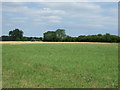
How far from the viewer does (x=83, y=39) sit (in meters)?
67.4

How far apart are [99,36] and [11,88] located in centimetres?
6211

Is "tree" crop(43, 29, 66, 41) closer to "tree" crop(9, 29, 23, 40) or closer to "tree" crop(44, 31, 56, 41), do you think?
"tree" crop(44, 31, 56, 41)

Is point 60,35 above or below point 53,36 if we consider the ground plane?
above

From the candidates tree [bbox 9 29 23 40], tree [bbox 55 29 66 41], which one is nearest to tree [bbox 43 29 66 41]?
tree [bbox 55 29 66 41]

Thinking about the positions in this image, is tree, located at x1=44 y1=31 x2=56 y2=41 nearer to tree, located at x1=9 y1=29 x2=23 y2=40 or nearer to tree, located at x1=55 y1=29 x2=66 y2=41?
tree, located at x1=55 y1=29 x2=66 y2=41

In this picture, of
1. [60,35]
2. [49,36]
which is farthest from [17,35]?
[60,35]

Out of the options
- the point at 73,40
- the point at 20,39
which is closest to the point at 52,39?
the point at 73,40

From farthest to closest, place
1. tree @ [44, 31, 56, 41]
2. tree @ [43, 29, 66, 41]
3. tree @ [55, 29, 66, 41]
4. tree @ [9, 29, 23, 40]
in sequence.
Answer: tree @ [55, 29, 66, 41]
tree @ [43, 29, 66, 41]
tree @ [44, 31, 56, 41]
tree @ [9, 29, 23, 40]

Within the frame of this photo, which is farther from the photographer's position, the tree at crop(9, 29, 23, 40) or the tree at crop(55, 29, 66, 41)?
the tree at crop(55, 29, 66, 41)

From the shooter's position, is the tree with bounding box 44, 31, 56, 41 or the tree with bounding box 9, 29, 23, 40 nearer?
the tree with bounding box 9, 29, 23, 40

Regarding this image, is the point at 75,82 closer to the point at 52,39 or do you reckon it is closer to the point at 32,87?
the point at 32,87

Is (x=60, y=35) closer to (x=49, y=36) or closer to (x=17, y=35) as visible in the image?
(x=49, y=36)

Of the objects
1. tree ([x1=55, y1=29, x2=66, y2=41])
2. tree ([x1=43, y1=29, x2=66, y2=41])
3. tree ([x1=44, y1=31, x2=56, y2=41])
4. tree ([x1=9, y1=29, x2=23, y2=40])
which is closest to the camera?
tree ([x1=9, y1=29, x2=23, y2=40])

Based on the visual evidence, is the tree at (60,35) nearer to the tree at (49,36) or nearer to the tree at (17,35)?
the tree at (49,36)
